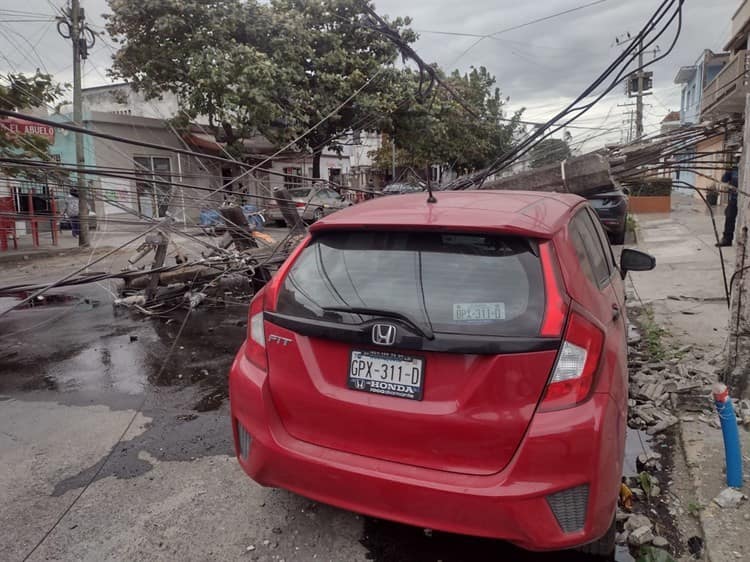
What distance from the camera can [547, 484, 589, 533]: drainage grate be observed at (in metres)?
2.10

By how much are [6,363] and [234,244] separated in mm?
3354

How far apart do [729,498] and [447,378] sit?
76.5 inches

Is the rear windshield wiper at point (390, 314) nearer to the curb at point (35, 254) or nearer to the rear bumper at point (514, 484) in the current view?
the rear bumper at point (514, 484)

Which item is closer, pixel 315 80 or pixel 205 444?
pixel 205 444

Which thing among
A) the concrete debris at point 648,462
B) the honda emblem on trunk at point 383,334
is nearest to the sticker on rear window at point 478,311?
the honda emblem on trunk at point 383,334

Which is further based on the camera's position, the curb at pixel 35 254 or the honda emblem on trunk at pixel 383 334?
the curb at pixel 35 254

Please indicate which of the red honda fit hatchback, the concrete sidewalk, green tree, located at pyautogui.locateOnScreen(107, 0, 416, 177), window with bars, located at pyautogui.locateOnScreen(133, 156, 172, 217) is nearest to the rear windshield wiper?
the red honda fit hatchback

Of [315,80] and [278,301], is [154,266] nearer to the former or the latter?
[278,301]

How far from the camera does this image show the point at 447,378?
2.20 meters

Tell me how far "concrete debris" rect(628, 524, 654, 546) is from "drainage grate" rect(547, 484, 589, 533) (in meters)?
0.84

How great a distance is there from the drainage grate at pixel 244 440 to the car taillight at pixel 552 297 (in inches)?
58.1

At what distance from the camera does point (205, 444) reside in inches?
150

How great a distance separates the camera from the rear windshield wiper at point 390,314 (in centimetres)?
223

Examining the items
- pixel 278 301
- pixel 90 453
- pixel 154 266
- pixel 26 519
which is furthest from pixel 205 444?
pixel 154 266
